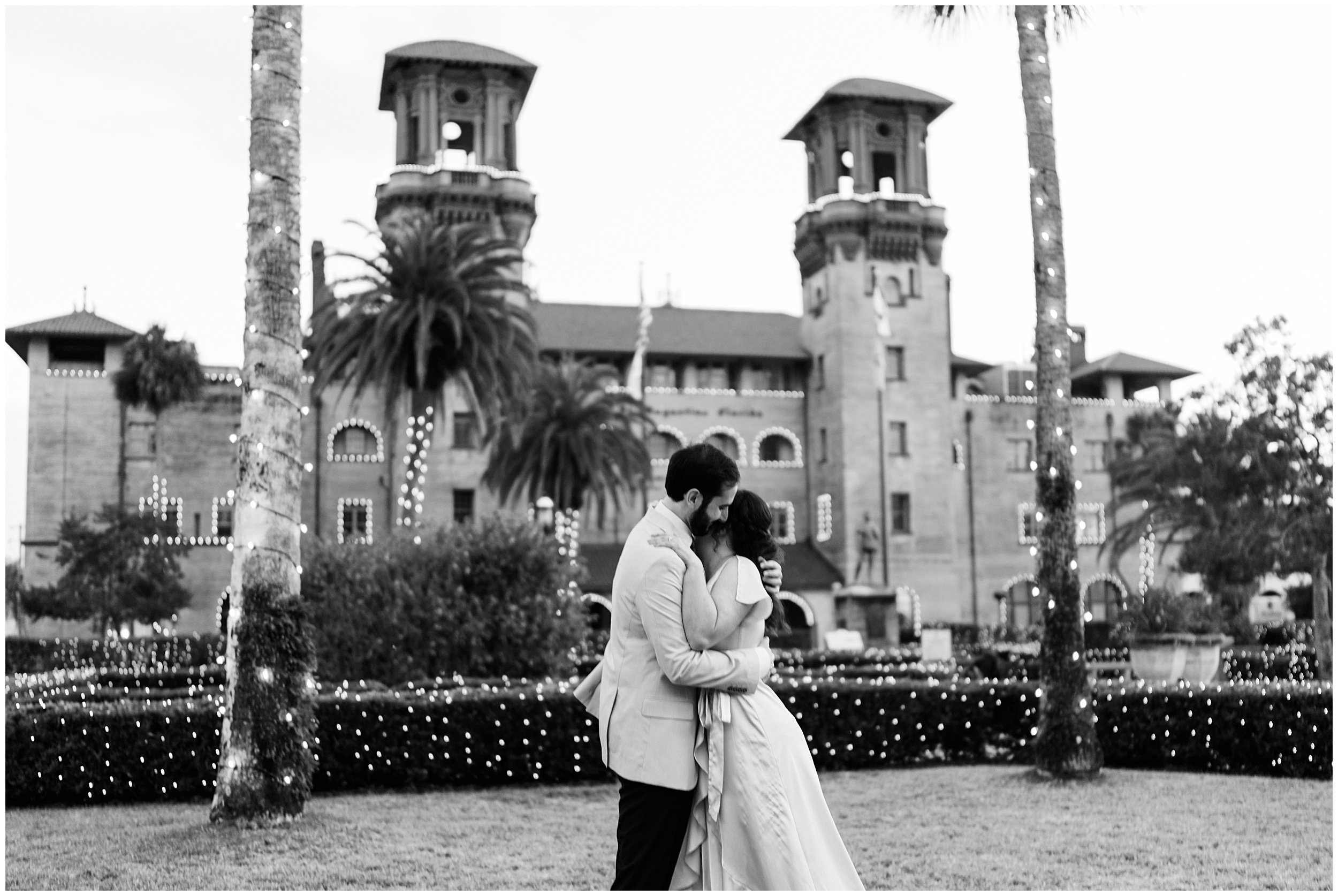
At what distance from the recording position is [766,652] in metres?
5.05

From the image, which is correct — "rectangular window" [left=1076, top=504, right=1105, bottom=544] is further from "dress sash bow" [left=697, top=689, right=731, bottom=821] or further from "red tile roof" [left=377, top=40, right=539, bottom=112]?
"dress sash bow" [left=697, top=689, right=731, bottom=821]

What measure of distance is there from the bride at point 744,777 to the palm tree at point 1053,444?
763 centimetres

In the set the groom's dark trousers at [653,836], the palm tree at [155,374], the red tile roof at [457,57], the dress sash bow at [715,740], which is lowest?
the groom's dark trousers at [653,836]

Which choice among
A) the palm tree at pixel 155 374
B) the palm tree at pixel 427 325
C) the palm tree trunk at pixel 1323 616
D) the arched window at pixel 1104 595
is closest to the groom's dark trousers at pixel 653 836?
the palm tree trunk at pixel 1323 616

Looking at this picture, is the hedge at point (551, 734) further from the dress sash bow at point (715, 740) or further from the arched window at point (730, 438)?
the arched window at point (730, 438)

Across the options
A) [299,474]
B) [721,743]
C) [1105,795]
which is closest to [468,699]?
[299,474]

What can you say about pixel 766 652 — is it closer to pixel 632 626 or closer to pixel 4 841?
pixel 632 626

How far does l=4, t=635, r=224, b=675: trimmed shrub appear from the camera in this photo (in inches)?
1390

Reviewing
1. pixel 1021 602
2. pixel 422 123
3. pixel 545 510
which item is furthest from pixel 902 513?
pixel 422 123

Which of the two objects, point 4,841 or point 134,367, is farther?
point 134,367

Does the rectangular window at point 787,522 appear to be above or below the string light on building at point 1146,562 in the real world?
above

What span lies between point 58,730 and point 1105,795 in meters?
8.68

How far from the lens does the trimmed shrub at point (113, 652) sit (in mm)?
35312

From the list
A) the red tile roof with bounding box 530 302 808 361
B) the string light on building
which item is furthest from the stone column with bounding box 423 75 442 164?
the string light on building
